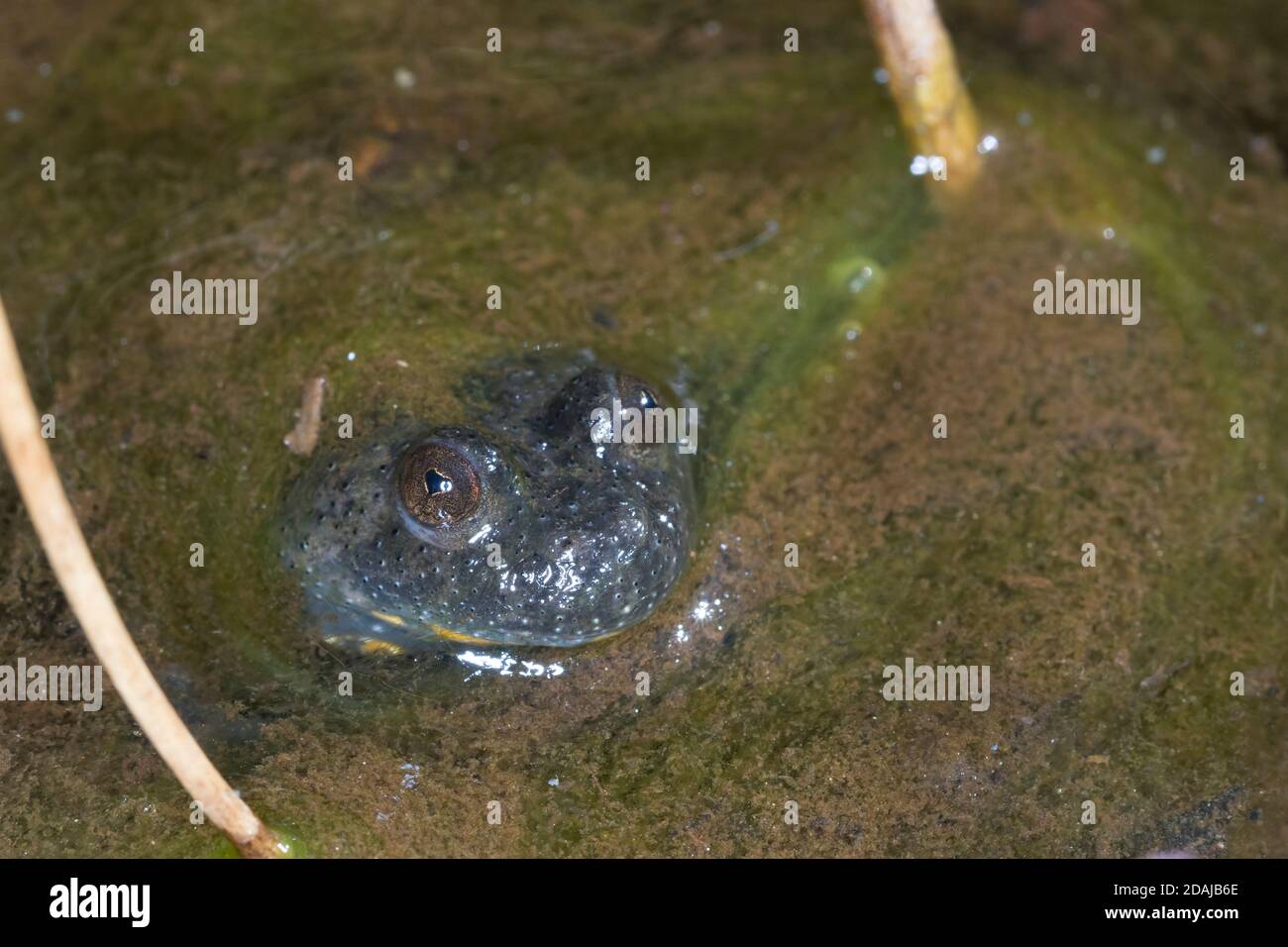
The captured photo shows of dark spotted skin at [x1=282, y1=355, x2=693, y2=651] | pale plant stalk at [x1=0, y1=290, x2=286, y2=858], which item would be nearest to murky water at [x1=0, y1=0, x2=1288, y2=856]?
dark spotted skin at [x1=282, y1=355, x2=693, y2=651]

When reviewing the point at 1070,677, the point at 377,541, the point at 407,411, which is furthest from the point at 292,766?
the point at 1070,677

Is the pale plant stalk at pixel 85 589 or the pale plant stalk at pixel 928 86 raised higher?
the pale plant stalk at pixel 928 86

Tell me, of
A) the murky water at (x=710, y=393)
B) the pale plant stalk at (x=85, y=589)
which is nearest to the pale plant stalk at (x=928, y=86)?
the murky water at (x=710, y=393)

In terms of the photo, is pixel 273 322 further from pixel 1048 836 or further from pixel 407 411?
pixel 1048 836

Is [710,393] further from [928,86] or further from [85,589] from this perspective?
[85,589]

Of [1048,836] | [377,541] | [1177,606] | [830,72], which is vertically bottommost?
[1048,836]

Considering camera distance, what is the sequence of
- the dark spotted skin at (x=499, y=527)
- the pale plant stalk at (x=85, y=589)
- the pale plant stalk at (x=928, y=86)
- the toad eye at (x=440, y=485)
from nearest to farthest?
the pale plant stalk at (x=85, y=589), the toad eye at (x=440, y=485), the dark spotted skin at (x=499, y=527), the pale plant stalk at (x=928, y=86)

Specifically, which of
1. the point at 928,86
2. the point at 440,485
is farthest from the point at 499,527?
→ the point at 928,86

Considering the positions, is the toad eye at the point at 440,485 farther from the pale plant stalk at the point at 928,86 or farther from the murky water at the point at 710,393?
the pale plant stalk at the point at 928,86
